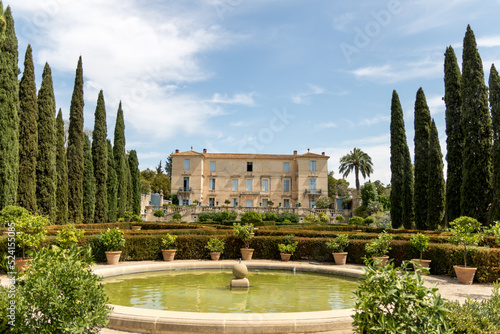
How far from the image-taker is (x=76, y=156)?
24.8 m

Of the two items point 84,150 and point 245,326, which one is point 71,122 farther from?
point 245,326

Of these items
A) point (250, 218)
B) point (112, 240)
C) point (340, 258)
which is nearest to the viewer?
point (112, 240)

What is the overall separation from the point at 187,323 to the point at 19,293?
1.92 metres

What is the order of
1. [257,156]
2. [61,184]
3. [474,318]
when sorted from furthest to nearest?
[257,156] → [61,184] → [474,318]

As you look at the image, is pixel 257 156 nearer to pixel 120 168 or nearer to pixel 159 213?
pixel 159 213

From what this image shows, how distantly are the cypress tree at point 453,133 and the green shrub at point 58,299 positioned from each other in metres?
19.7

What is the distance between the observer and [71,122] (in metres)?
25.1

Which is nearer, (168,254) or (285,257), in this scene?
(168,254)

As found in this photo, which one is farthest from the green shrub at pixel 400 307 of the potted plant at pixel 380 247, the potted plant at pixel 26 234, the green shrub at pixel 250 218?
the green shrub at pixel 250 218

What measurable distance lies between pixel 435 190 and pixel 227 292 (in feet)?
61.3

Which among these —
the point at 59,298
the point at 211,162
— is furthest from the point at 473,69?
the point at 211,162

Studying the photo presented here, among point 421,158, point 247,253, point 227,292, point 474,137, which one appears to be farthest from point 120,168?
point 227,292

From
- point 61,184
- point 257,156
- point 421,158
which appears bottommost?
point 61,184

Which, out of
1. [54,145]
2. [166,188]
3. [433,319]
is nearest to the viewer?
[433,319]
